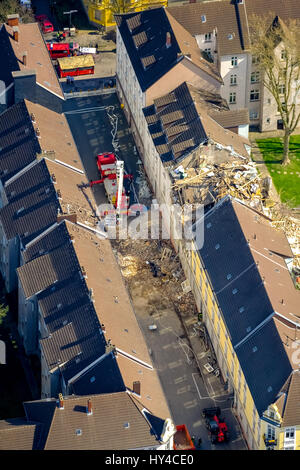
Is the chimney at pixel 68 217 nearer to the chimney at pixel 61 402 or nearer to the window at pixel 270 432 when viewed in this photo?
the chimney at pixel 61 402

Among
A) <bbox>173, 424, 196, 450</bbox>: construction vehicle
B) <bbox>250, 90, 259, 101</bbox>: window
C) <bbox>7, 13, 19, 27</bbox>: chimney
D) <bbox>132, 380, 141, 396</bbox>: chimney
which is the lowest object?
<bbox>173, 424, 196, 450</bbox>: construction vehicle

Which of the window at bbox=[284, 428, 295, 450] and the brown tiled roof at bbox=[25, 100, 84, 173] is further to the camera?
the brown tiled roof at bbox=[25, 100, 84, 173]

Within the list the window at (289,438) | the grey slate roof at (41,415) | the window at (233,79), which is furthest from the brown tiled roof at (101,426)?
the window at (233,79)

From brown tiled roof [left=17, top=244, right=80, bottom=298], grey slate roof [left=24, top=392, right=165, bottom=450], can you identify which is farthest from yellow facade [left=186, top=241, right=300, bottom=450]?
brown tiled roof [left=17, top=244, right=80, bottom=298]

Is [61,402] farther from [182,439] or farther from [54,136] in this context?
[54,136]

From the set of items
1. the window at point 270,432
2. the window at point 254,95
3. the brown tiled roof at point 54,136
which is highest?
the brown tiled roof at point 54,136

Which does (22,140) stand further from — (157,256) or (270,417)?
(270,417)

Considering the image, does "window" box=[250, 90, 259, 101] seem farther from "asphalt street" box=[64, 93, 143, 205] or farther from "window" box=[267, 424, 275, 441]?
"window" box=[267, 424, 275, 441]

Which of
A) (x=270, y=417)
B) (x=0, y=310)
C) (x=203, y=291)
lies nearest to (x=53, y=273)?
(x=0, y=310)
